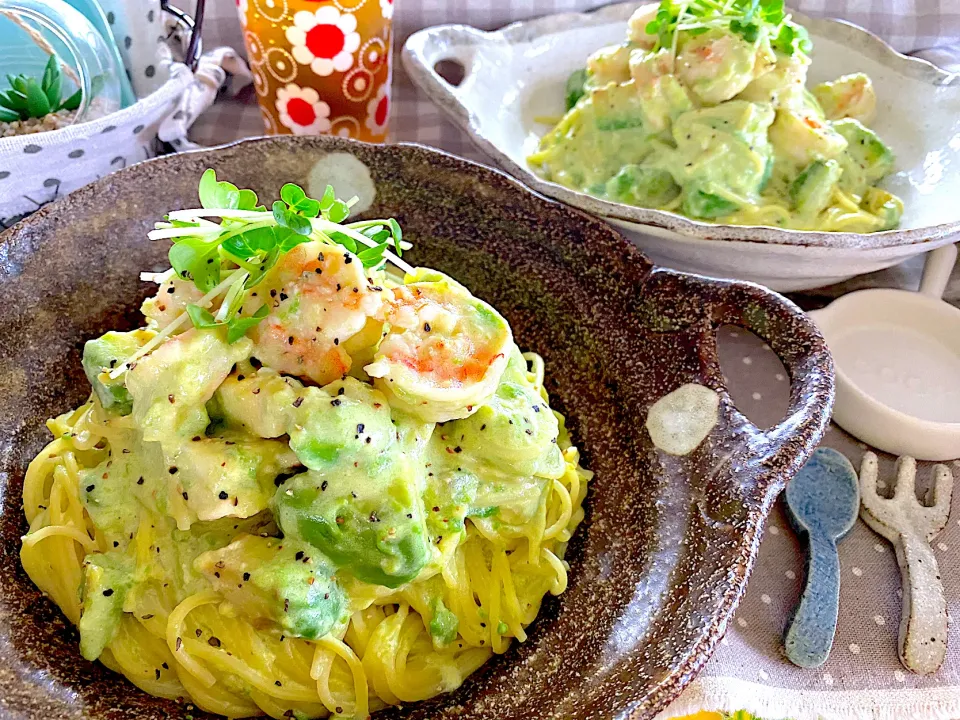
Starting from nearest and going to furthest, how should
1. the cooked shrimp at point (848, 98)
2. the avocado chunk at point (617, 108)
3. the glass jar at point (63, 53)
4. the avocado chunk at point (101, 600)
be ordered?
the avocado chunk at point (101, 600), the glass jar at point (63, 53), the avocado chunk at point (617, 108), the cooked shrimp at point (848, 98)

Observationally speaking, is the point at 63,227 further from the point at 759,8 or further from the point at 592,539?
the point at 759,8

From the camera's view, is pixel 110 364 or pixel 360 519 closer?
pixel 360 519

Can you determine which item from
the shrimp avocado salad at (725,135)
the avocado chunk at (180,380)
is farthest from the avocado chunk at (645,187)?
the avocado chunk at (180,380)

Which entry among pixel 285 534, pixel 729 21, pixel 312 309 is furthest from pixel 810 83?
pixel 285 534

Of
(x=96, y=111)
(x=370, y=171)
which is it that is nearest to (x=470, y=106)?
(x=370, y=171)

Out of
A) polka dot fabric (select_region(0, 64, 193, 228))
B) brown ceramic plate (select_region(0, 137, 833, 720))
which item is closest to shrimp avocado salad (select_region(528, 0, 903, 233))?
brown ceramic plate (select_region(0, 137, 833, 720))

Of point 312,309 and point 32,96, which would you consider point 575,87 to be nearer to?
point 32,96

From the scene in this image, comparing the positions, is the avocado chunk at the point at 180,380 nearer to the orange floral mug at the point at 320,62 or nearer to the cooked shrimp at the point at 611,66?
the orange floral mug at the point at 320,62
